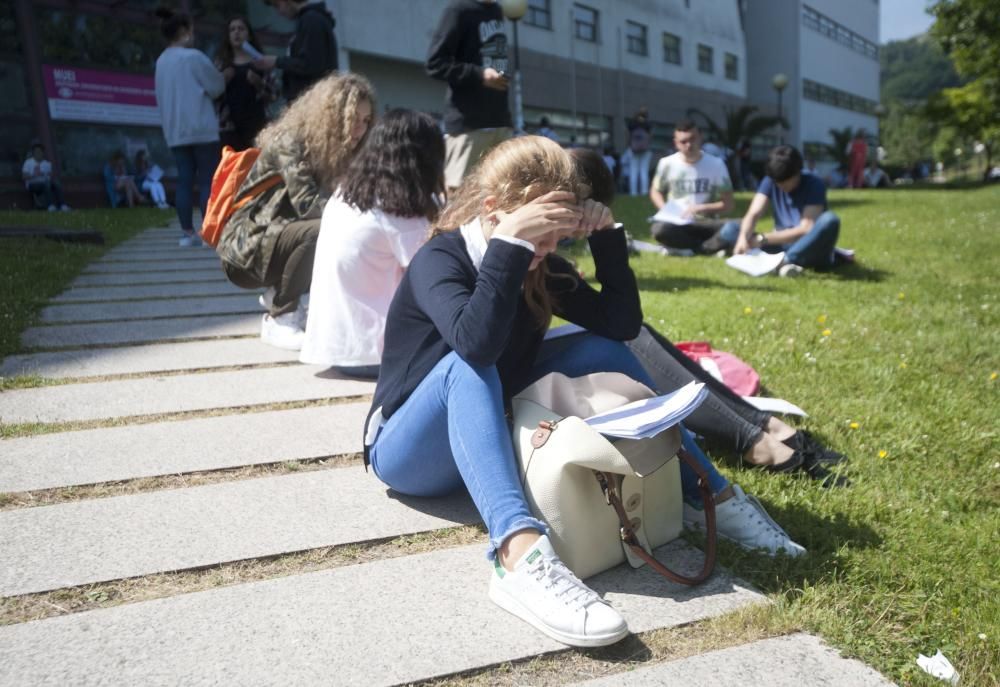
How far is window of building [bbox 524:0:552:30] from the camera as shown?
26094mm

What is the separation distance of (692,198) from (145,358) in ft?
19.1

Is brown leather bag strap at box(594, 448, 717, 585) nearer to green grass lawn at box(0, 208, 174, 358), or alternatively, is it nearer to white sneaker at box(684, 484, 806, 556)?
white sneaker at box(684, 484, 806, 556)

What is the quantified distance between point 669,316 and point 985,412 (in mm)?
2031

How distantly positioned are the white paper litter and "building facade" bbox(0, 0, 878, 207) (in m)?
6.99

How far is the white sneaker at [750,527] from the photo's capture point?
2352 millimetres

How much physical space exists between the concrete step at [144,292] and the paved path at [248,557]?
1.80m

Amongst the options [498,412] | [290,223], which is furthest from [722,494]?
[290,223]

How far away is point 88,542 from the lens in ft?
7.78

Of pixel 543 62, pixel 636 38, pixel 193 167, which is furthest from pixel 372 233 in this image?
pixel 636 38

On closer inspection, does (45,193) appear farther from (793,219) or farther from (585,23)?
(585,23)

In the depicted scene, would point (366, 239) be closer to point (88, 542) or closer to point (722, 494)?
point (88, 542)

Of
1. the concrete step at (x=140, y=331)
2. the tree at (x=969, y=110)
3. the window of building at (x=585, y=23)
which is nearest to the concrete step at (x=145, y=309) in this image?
the concrete step at (x=140, y=331)

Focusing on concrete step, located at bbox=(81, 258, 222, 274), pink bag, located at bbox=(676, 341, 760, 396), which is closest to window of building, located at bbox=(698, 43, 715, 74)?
concrete step, located at bbox=(81, 258, 222, 274)

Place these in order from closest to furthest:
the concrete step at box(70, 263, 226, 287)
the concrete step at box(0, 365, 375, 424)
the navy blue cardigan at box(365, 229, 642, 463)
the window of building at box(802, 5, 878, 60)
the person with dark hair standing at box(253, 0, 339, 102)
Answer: the navy blue cardigan at box(365, 229, 642, 463) → the concrete step at box(0, 365, 375, 424) → the person with dark hair standing at box(253, 0, 339, 102) → the concrete step at box(70, 263, 226, 287) → the window of building at box(802, 5, 878, 60)
